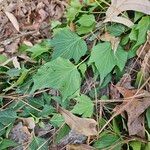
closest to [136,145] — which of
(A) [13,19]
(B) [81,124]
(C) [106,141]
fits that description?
(C) [106,141]

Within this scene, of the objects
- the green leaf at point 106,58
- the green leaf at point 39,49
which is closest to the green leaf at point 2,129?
the green leaf at point 39,49

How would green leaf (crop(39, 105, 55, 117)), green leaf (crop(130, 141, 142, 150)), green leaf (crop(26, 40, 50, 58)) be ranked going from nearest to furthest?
1. green leaf (crop(130, 141, 142, 150))
2. green leaf (crop(39, 105, 55, 117))
3. green leaf (crop(26, 40, 50, 58))

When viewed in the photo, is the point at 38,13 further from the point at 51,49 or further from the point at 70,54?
the point at 70,54

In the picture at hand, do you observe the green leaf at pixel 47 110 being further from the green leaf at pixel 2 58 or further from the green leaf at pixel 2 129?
the green leaf at pixel 2 58

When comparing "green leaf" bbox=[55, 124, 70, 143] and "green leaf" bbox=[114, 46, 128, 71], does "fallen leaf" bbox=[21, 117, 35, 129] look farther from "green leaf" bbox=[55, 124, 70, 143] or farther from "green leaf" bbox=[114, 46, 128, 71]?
"green leaf" bbox=[114, 46, 128, 71]

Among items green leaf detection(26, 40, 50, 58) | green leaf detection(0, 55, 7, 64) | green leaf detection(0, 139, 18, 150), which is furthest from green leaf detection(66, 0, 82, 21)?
Answer: green leaf detection(0, 139, 18, 150)

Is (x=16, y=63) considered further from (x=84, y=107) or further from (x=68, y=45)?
(x=84, y=107)

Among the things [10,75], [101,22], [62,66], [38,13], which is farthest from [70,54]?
[38,13]
